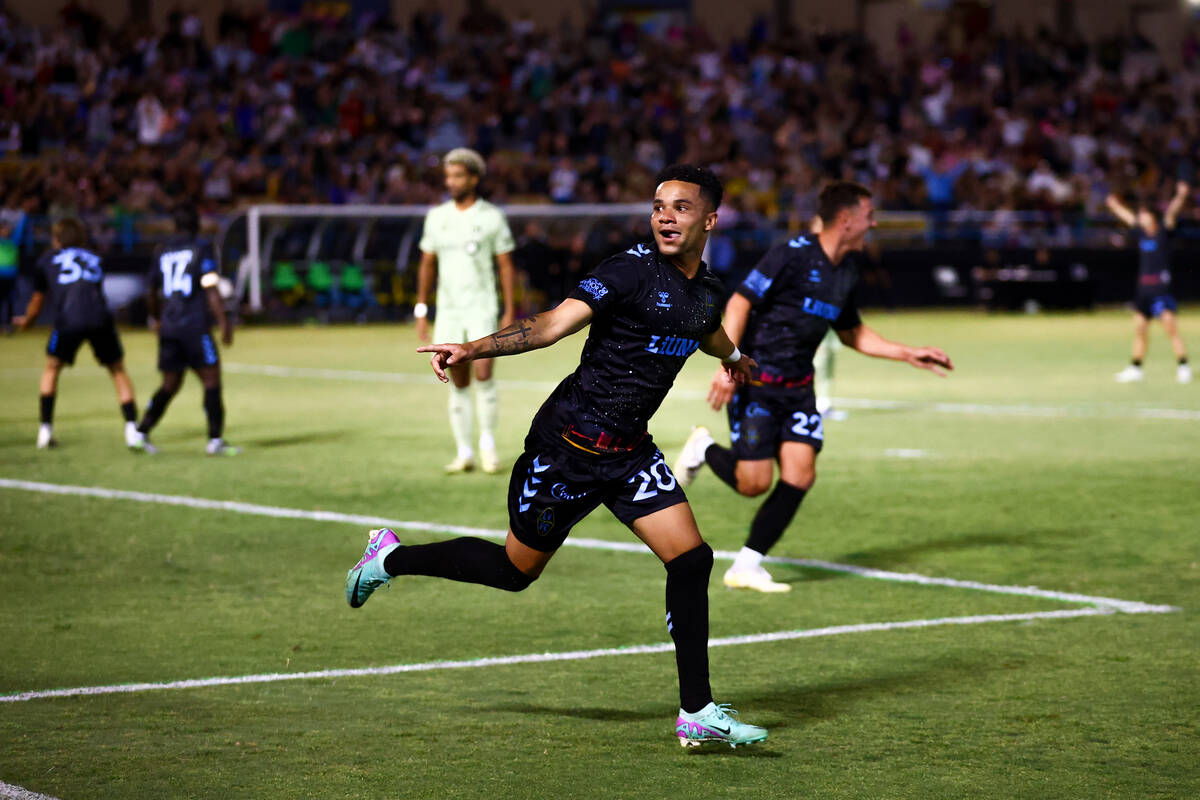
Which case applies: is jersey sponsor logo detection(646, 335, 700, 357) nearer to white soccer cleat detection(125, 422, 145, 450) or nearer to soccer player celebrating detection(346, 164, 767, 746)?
soccer player celebrating detection(346, 164, 767, 746)

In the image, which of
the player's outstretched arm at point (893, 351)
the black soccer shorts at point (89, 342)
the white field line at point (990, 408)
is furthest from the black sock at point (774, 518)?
the white field line at point (990, 408)

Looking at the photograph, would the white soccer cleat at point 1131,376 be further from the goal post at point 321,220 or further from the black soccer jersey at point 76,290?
the goal post at point 321,220

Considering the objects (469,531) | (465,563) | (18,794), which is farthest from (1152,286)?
(18,794)

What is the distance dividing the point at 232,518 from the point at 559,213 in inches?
871

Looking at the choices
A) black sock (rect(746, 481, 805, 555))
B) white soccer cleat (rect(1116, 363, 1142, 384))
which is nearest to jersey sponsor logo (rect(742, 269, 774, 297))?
black sock (rect(746, 481, 805, 555))

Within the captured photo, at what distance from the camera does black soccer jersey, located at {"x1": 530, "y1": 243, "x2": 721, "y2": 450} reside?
5.44 m

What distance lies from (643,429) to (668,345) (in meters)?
0.30

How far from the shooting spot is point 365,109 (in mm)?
33031

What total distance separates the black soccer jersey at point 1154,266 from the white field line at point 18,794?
1707cm

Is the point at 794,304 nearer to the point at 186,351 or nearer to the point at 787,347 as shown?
the point at 787,347

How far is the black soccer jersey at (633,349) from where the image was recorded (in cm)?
544

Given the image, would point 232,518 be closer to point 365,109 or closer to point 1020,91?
point 365,109

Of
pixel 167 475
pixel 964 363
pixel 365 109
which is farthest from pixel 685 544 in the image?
pixel 365 109

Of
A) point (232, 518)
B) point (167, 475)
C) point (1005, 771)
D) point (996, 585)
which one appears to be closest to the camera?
point (1005, 771)
